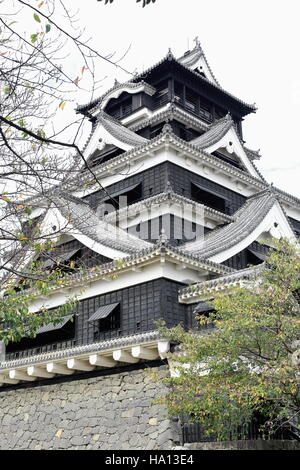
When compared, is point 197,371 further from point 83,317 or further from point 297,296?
point 83,317

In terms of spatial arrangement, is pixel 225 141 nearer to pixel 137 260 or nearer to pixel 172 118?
pixel 172 118

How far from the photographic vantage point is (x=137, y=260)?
47.9ft

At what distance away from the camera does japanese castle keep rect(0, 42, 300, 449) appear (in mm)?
13984

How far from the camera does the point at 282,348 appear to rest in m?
9.62

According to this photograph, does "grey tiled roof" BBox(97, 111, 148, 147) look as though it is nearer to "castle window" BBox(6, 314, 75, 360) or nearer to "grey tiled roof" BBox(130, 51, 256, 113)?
"grey tiled roof" BBox(130, 51, 256, 113)

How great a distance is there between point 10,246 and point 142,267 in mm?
6843

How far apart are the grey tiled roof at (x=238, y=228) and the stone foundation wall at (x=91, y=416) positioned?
182 inches

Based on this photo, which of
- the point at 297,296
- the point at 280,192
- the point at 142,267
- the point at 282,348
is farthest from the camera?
the point at 280,192

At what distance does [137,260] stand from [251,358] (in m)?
5.49

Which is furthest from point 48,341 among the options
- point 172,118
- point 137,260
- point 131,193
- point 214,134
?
point 214,134

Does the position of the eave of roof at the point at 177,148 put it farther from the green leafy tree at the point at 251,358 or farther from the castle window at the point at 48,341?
the green leafy tree at the point at 251,358

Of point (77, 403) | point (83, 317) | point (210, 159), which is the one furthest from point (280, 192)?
point (77, 403)

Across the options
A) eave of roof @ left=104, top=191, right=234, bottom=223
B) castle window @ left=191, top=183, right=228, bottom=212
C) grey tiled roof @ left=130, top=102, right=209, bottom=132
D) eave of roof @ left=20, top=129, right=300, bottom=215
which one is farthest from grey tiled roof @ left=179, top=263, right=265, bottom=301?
grey tiled roof @ left=130, top=102, right=209, bottom=132

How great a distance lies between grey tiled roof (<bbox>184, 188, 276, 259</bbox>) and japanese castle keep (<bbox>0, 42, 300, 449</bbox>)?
0.06m
